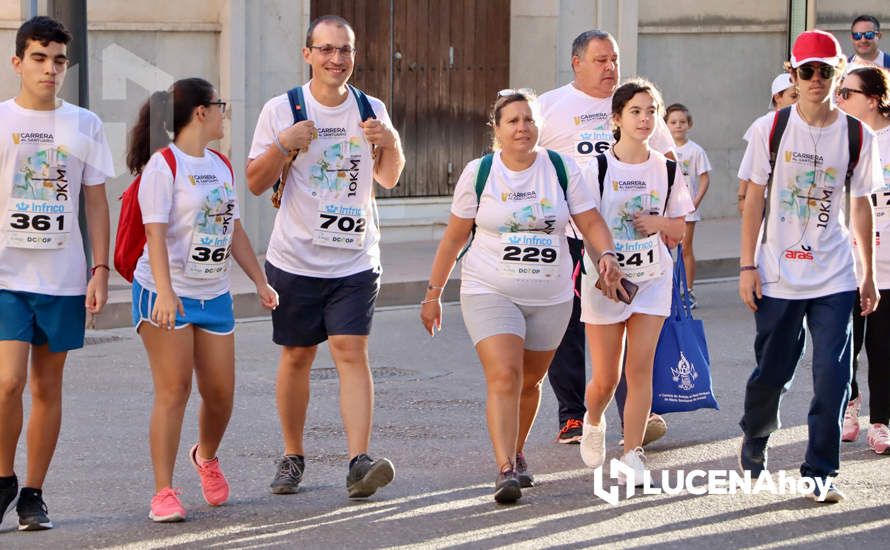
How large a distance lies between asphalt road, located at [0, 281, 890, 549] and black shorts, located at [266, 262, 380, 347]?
69 centimetres

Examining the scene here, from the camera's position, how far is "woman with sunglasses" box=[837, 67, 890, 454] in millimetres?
8258

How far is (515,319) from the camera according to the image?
24.0 ft

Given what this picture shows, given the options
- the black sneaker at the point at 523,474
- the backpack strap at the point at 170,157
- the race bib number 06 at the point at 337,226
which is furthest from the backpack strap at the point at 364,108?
the black sneaker at the point at 523,474

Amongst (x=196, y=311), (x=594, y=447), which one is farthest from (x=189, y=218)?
(x=594, y=447)

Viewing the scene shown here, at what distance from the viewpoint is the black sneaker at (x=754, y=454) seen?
7535 mm

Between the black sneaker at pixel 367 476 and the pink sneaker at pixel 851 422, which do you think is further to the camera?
the pink sneaker at pixel 851 422

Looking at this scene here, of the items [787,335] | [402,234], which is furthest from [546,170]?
[402,234]

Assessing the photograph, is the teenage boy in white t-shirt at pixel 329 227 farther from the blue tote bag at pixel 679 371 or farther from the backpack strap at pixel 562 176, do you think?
the blue tote bag at pixel 679 371

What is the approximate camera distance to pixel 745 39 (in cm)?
2044

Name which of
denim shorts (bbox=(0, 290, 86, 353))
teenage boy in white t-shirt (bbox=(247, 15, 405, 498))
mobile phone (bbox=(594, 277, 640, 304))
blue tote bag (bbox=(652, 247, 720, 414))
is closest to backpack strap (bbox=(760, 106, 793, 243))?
mobile phone (bbox=(594, 277, 640, 304))

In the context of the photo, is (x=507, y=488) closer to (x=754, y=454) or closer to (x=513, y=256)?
(x=513, y=256)

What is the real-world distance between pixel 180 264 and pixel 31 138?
0.75 metres

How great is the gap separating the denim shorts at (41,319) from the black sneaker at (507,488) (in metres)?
1.78

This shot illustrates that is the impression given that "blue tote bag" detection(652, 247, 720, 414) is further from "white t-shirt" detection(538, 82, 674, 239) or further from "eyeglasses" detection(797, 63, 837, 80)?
"eyeglasses" detection(797, 63, 837, 80)
